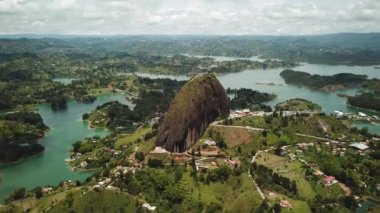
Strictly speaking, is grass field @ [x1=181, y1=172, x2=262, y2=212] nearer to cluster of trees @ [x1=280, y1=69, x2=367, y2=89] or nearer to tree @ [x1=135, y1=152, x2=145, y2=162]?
tree @ [x1=135, y1=152, x2=145, y2=162]

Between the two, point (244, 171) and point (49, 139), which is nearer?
point (244, 171)

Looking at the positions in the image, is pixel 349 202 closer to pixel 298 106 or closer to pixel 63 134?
pixel 298 106

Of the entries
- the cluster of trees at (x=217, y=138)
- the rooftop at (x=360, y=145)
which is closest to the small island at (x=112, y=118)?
the cluster of trees at (x=217, y=138)

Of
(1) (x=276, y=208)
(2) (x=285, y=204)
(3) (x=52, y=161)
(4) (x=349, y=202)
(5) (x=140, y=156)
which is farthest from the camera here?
(3) (x=52, y=161)

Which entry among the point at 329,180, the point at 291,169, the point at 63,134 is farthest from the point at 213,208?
the point at 63,134

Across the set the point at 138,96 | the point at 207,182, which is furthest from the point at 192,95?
the point at 138,96

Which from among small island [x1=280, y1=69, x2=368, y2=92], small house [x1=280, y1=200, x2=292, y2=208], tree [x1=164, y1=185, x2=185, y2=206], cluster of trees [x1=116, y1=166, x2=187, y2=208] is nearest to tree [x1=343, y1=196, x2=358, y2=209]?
small house [x1=280, y1=200, x2=292, y2=208]

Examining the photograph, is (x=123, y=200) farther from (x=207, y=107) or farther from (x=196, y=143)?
(x=207, y=107)
